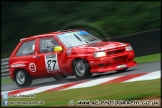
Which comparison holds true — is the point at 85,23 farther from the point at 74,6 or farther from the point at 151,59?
the point at 151,59

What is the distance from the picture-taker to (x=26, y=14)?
70.6ft

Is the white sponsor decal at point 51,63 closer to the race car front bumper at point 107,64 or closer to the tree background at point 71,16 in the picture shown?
the race car front bumper at point 107,64

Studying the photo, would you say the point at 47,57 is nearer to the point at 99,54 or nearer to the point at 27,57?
the point at 27,57

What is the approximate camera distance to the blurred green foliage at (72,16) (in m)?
18.5

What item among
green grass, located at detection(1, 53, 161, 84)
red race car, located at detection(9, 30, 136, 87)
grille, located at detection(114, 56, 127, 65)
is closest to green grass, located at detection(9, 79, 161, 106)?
red race car, located at detection(9, 30, 136, 87)

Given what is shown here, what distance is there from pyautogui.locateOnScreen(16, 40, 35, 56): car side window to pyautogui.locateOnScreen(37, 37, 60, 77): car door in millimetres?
316

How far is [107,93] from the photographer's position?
8383 mm

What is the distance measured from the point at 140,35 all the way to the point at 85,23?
5671 mm

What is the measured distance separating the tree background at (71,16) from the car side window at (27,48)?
6697 mm

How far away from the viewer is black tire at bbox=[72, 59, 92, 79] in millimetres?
10742

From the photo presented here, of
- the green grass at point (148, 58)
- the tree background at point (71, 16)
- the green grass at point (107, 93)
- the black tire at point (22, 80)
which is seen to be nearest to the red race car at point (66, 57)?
the black tire at point (22, 80)

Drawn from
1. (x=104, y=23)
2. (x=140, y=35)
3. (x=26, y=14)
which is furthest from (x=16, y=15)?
(x=140, y=35)

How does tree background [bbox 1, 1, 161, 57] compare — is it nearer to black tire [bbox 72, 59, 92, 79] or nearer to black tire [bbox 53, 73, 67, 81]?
black tire [bbox 53, 73, 67, 81]

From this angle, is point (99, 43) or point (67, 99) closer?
point (67, 99)
